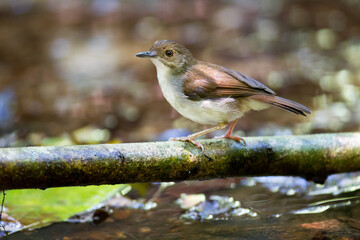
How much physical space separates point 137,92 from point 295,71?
282 centimetres

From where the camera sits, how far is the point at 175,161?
3633mm

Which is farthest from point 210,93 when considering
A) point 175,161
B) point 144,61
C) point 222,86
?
point 144,61

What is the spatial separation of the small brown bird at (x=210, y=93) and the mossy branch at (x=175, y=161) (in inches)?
7.2

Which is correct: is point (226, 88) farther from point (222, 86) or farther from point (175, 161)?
point (175, 161)

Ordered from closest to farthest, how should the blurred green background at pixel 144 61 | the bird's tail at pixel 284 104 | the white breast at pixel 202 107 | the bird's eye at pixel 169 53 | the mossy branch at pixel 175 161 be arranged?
the mossy branch at pixel 175 161
the bird's tail at pixel 284 104
the white breast at pixel 202 107
the bird's eye at pixel 169 53
the blurred green background at pixel 144 61

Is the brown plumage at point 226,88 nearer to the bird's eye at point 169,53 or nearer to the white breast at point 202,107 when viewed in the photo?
the white breast at point 202,107

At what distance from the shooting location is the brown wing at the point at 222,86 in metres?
3.97

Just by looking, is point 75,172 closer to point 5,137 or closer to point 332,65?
point 5,137

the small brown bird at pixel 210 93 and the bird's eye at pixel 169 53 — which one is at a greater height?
the bird's eye at pixel 169 53

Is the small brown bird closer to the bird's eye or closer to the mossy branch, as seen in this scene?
the bird's eye

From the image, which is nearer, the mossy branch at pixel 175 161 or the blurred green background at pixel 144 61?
the mossy branch at pixel 175 161

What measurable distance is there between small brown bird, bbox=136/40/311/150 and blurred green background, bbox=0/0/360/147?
5.18ft

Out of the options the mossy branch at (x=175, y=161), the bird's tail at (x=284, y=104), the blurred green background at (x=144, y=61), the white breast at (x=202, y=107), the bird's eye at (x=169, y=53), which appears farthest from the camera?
the blurred green background at (x=144, y=61)

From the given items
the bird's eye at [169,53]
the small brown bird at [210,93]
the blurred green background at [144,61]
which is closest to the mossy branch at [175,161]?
the small brown bird at [210,93]
